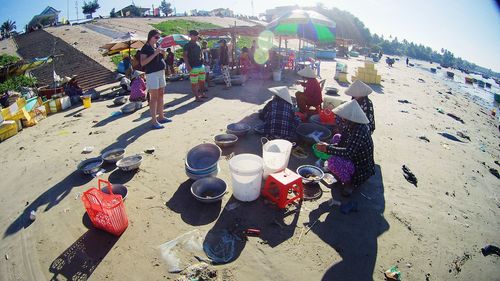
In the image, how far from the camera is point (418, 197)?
15.4 feet

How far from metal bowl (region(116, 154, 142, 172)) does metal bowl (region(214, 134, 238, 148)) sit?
5.74 ft

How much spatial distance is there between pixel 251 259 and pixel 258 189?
1.19 metres

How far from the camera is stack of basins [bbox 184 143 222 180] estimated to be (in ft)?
14.8

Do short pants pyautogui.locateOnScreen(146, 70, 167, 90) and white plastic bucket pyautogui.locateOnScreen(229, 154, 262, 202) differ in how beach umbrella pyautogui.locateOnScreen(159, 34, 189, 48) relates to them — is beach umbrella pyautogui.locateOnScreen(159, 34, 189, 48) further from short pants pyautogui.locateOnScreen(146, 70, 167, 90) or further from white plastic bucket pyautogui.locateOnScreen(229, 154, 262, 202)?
white plastic bucket pyautogui.locateOnScreen(229, 154, 262, 202)

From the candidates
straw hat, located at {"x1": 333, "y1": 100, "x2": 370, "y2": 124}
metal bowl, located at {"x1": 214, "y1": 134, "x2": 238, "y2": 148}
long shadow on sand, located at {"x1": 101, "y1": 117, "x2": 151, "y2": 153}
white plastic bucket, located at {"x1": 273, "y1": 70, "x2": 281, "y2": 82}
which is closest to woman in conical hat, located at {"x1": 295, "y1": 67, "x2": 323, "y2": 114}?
metal bowl, located at {"x1": 214, "y1": 134, "x2": 238, "y2": 148}

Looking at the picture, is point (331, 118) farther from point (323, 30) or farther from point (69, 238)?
point (323, 30)

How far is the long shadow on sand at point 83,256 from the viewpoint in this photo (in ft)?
10.0

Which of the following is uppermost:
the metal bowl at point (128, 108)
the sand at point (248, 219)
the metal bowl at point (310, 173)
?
the metal bowl at point (128, 108)

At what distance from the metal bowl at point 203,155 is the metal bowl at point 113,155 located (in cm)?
166

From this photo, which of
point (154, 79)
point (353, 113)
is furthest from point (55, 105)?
point (353, 113)

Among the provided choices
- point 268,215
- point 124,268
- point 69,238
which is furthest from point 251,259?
point 69,238

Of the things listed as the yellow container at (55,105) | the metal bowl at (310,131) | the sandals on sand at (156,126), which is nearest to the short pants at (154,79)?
the sandals on sand at (156,126)

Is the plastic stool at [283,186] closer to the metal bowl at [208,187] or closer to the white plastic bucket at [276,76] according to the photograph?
the metal bowl at [208,187]

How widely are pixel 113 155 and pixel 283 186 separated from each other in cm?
384
